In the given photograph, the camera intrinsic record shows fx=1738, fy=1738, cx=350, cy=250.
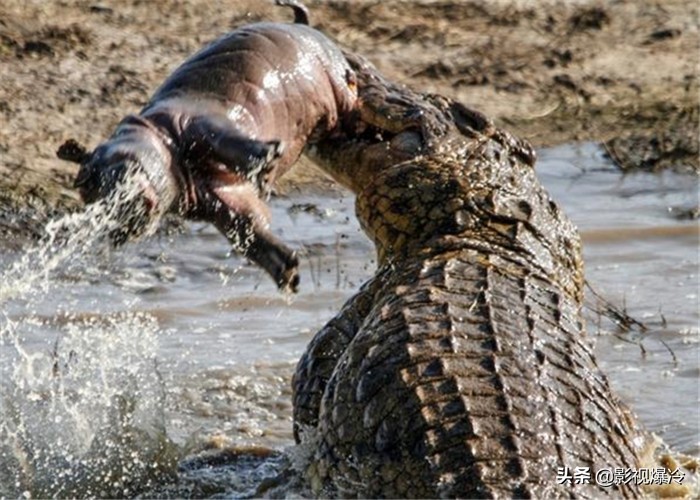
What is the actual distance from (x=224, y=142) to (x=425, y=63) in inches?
270

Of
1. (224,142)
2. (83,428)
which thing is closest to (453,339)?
(224,142)

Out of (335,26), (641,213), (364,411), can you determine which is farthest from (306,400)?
(335,26)

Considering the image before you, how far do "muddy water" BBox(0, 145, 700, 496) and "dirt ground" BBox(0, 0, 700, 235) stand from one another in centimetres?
67

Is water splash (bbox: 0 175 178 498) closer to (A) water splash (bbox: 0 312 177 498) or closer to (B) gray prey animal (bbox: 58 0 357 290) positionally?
(A) water splash (bbox: 0 312 177 498)

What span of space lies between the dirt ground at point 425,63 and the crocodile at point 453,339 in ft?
11.2

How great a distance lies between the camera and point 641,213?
921 centimetres

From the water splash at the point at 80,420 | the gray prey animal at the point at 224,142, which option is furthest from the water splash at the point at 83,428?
the gray prey animal at the point at 224,142

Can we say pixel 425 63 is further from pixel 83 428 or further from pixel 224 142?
pixel 224 142

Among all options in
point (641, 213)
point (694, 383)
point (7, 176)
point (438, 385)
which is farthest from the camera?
point (641, 213)

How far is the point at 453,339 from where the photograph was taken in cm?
401

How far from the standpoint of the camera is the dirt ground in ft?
30.0

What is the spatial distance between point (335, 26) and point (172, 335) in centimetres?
428

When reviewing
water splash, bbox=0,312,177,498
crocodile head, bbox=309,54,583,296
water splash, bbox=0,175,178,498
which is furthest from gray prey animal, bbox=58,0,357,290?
water splash, bbox=0,312,177,498

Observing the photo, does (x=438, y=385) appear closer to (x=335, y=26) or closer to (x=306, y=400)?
(x=306, y=400)
